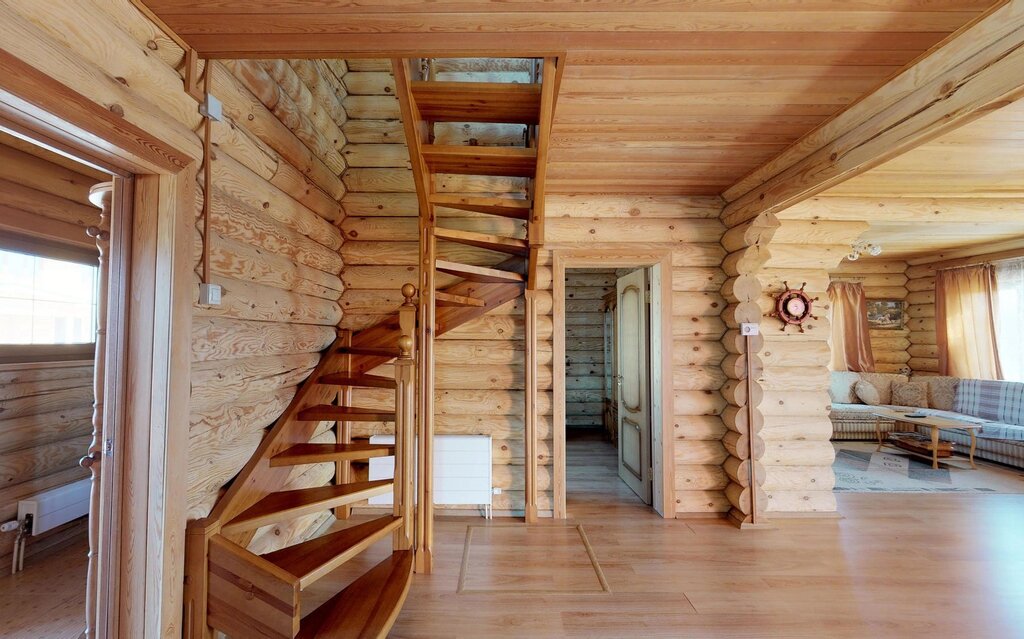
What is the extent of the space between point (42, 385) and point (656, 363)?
4699 mm

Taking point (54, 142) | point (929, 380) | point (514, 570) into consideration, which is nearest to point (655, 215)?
point (514, 570)

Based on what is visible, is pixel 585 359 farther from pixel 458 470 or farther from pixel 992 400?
pixel 992 400

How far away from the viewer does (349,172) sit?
3729 millimetres

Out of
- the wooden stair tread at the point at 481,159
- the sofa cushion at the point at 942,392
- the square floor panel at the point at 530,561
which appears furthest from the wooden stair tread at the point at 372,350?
the sofa cushion at the point at 942,392

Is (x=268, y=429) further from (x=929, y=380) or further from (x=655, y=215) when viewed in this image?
(x=929, y=380)

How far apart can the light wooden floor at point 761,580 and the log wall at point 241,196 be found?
58.6 inches

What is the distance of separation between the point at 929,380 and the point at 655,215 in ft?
20.4

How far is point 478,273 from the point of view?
3.15 m

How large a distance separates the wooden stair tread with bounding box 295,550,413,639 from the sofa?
5958 millimetres

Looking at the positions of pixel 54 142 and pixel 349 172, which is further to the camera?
pixel 349 172

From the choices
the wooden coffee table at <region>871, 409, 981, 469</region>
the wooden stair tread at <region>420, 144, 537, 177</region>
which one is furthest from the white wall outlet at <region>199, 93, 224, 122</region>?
the wooden coffee table at <region>871, 409, 981, 469</region>

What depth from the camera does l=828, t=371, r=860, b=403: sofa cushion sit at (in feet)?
22.4

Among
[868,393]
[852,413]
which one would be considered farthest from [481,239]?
[868,393]

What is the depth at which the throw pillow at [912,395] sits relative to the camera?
6.46 m
